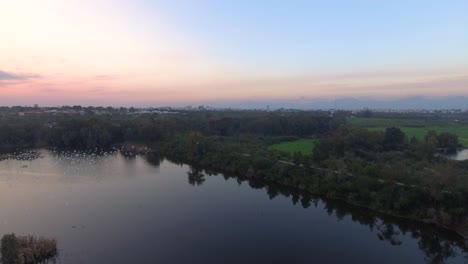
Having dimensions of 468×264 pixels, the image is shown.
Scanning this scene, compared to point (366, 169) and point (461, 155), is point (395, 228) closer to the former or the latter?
point (366, 169)

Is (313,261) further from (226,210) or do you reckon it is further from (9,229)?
(9,229)

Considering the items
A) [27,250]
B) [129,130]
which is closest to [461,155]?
[129,130]

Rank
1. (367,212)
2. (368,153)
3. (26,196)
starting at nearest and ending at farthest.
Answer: (367,212) < (26,196) < (368,153)

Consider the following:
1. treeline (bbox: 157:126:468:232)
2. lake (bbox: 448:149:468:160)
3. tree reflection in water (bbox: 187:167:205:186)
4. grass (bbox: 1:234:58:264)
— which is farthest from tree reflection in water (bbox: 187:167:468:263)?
lake (bbox: 448:149:468:160)

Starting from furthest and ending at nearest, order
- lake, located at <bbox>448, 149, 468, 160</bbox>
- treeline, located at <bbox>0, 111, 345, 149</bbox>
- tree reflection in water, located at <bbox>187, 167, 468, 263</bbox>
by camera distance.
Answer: treeline, located at <bbox>0, 111, 345, 149</bbox> → lake, located at <bbox>448, 149, 468, 160</bbox> → tree reflection in water, located at <bbox>187, 167, 468, 263</bbox>

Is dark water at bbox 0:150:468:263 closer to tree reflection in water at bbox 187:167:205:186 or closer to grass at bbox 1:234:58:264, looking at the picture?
tree reflection in water at bbox 187:167:205:186

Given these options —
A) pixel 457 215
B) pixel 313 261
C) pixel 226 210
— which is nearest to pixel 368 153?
pixel 457 215
